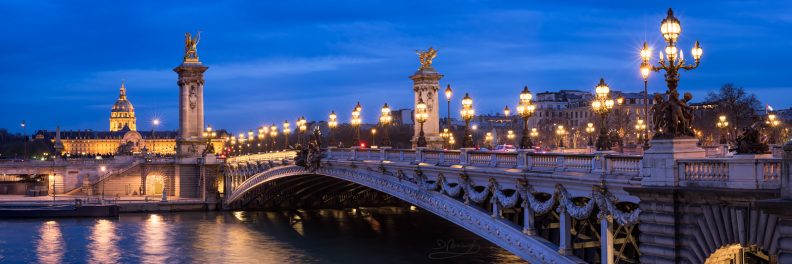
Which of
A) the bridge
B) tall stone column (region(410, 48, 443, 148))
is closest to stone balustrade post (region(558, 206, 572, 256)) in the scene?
the bridge

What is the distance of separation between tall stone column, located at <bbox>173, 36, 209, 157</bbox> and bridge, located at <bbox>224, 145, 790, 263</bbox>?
45.6 metres

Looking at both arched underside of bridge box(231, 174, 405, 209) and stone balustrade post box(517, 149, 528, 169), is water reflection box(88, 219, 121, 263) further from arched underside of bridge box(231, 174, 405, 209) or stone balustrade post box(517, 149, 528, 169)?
stone balustrade post box(517, 149, 528, 169)

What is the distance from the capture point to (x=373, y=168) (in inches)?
1565

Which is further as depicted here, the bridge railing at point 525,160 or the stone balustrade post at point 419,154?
the stone balustrade post at point 419,154

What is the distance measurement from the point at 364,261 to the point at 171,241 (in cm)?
1286

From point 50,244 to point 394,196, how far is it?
18172mm

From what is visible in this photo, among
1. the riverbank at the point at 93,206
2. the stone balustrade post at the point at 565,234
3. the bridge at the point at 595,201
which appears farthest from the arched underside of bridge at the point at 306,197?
the stone balustrade post at the point at 565,234

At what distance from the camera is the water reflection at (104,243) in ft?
149

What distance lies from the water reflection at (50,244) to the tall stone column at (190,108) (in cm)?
2324

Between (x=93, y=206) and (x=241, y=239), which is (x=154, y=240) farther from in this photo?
(x=93, y=206)

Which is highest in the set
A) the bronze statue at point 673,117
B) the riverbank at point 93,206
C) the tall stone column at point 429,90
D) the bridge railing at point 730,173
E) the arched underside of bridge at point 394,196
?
the tall stone column at point 429,90

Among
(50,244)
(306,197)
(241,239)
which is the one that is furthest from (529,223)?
(306,197)

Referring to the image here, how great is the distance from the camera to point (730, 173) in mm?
17594

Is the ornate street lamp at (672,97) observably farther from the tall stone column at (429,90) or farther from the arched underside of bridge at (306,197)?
the arched underside of bridge at (306,197)
